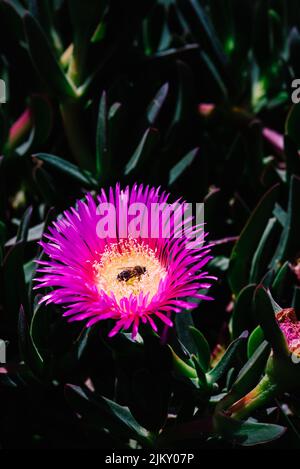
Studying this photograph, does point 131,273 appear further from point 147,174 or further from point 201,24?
point 201,24

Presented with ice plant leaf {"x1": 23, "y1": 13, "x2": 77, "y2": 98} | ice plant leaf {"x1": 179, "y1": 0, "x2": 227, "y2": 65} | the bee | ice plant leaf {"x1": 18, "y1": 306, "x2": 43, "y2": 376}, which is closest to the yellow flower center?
the bee

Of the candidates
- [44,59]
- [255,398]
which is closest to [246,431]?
[255,398]

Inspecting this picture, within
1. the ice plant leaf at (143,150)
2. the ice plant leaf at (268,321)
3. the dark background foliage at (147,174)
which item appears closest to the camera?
the ice plant leaf at (268,321)

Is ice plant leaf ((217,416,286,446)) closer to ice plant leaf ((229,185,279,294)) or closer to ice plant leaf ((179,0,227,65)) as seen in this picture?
ice plant leaf ((229,185,279,294))

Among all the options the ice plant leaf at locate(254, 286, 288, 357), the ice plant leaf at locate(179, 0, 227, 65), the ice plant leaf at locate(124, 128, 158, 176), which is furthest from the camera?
the ice plant leaf at locate(179, 0, 227, 65)

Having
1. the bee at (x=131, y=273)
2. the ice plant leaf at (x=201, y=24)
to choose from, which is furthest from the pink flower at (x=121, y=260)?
the ice plant leaf at (x=201, y=24)

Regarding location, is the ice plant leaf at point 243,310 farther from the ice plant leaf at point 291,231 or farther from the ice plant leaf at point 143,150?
the ice plant leaf at point 143,150

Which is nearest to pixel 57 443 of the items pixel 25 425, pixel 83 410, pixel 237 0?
pixel 25 425
